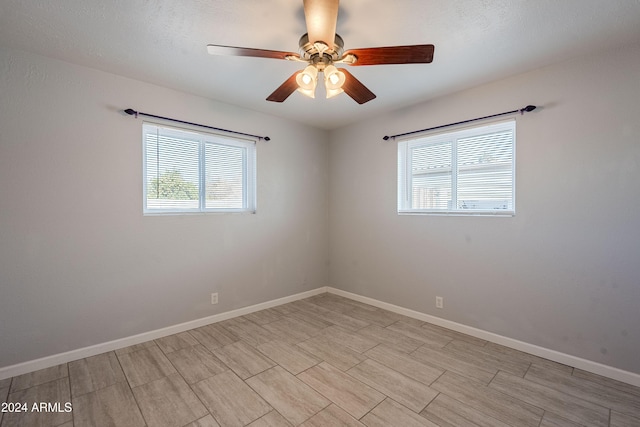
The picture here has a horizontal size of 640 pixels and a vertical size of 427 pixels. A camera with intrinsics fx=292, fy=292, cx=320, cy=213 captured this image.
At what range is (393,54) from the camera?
1607mm

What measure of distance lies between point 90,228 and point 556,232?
3.83m

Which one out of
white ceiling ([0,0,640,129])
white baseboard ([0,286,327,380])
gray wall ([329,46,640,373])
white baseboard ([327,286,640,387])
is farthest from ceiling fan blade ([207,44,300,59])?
white baseboard ([327,286,640,387])

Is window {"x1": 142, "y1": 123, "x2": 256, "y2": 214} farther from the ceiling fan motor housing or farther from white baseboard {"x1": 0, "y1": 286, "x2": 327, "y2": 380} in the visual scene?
the ceiling fan motor housing

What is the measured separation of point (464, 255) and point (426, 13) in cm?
213

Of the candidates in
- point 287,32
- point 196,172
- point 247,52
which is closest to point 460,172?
point 287,32

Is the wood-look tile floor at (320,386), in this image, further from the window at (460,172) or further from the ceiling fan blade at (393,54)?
the ceiling fan blade at (393,54)

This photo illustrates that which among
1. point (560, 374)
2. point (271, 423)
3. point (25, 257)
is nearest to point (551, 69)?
point (560, 374)

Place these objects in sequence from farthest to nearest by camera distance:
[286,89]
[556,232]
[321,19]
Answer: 1. [556,232]
2. [286,89]
3. [321,19]

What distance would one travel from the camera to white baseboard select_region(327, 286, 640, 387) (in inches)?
82.1

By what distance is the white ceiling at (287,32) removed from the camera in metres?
1.72

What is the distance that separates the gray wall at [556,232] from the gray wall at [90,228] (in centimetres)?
217

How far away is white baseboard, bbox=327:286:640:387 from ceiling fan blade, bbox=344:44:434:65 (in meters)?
2.45

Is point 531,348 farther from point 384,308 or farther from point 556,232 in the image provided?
point 384,308

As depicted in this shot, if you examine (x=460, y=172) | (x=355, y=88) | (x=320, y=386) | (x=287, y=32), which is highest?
(x=287, y=32)
